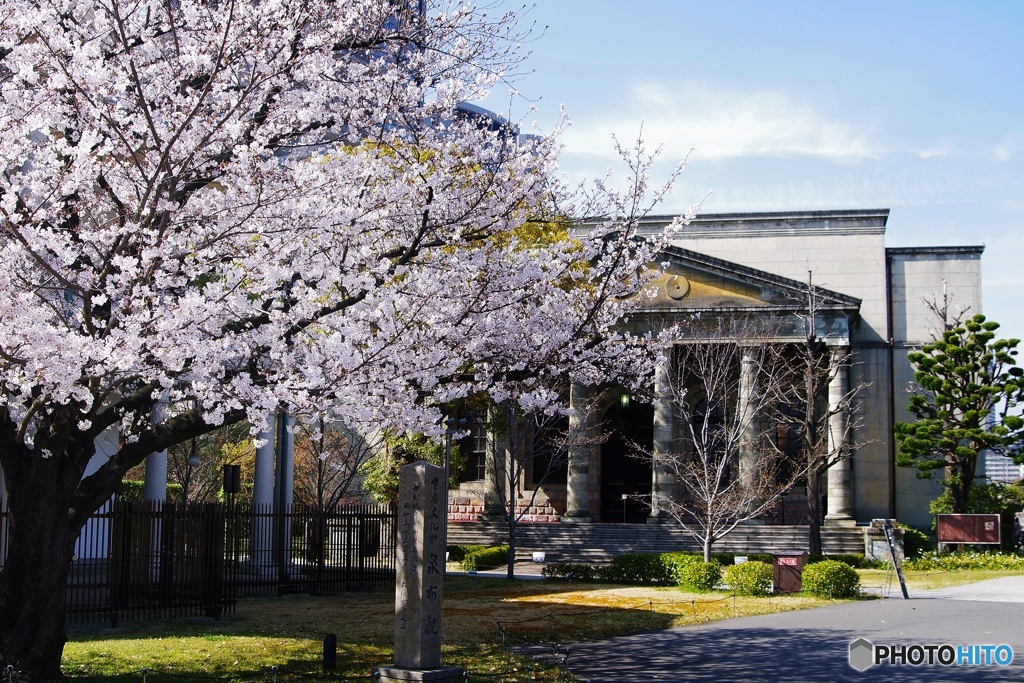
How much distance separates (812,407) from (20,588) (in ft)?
72.1

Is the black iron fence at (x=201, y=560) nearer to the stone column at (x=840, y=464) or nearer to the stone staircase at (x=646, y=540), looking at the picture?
the stone staircase at (x=646, y=540)

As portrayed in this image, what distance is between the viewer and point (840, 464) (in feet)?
132

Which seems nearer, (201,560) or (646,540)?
(201,560)

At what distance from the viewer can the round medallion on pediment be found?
39.7m

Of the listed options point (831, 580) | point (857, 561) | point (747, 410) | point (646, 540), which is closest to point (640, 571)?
point (831, 580)

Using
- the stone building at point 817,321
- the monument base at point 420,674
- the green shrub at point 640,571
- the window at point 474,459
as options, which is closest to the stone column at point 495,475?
the stone building at point 817,321

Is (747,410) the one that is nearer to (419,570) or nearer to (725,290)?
(725,290)

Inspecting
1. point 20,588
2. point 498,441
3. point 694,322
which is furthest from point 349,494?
point 20,588

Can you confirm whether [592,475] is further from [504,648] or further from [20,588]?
[20,588]

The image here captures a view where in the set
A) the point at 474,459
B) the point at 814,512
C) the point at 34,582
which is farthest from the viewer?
the point at 474,459

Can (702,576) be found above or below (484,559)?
above

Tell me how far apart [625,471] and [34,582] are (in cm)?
3475

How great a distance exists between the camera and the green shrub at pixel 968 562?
3241cm

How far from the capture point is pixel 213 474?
47.2 m
